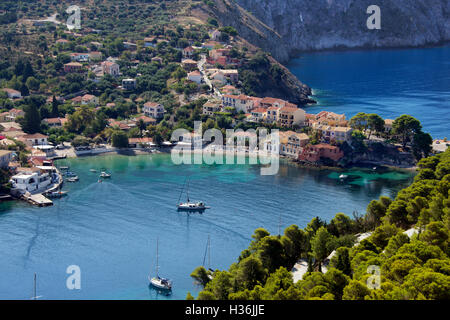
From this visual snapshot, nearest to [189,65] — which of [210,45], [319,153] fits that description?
[210,45]

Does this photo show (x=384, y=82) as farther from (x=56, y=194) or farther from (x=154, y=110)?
(x=56, y=194)

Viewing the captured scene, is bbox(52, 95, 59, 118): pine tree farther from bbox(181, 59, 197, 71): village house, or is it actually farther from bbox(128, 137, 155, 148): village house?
bbox(181, 59, 197, 71): village house

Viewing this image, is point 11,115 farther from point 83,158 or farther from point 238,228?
point 238,228

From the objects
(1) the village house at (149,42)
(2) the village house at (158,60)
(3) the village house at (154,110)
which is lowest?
(3) the village house at (154,110)

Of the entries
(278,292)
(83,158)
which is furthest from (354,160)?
(278,292)

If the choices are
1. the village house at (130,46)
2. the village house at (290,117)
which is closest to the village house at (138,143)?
the village house at (290,117)

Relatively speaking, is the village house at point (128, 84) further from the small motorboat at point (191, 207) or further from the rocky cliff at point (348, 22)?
the rocky cliff at point (348, 22)

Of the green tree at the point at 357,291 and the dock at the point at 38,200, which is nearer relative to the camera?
the green tree at the point at 357,291

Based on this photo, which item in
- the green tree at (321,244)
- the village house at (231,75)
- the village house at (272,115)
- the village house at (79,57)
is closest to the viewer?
the green tree at (321,244)
